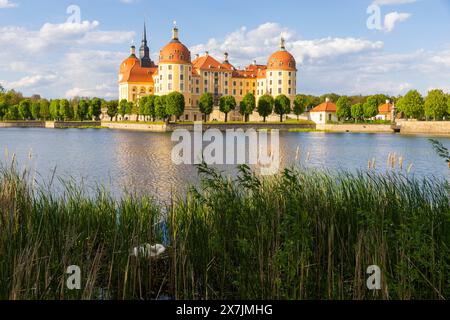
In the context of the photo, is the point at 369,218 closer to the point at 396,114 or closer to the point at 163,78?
the point at 396,114

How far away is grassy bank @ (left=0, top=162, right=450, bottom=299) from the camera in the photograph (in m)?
4.27

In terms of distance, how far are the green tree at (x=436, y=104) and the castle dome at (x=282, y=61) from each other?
110ft

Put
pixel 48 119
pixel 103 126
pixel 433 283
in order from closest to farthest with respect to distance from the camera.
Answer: pixel 433 283
pixel 103 126
pixel 48 119

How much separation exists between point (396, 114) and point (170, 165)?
6063 centimetres

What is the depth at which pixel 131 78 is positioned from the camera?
315ft

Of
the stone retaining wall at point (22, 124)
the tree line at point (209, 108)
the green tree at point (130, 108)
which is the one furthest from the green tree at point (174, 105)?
the stone retaining wall at point (22, 124)

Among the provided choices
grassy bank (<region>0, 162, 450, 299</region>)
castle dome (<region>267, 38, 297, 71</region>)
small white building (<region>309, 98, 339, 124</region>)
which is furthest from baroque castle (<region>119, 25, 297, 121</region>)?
grassy bank (<region>0, 162, 450, 299</region>)

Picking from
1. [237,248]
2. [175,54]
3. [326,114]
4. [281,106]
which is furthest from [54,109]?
[237,248]

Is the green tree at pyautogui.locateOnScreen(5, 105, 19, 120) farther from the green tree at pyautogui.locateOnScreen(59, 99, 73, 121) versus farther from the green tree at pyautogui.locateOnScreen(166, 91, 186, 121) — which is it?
the green tree at pyautogui.locateOnScreen(166, 91, 186, 121)

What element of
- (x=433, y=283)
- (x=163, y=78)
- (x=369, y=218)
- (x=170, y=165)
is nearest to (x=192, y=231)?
(x=369, y=218)

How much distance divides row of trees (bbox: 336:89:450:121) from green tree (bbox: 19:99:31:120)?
2136 inches

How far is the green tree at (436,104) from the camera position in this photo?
204 feet

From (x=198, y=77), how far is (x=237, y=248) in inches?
3400

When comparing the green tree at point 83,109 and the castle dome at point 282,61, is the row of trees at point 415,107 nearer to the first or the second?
the castle dome at point 282,61
